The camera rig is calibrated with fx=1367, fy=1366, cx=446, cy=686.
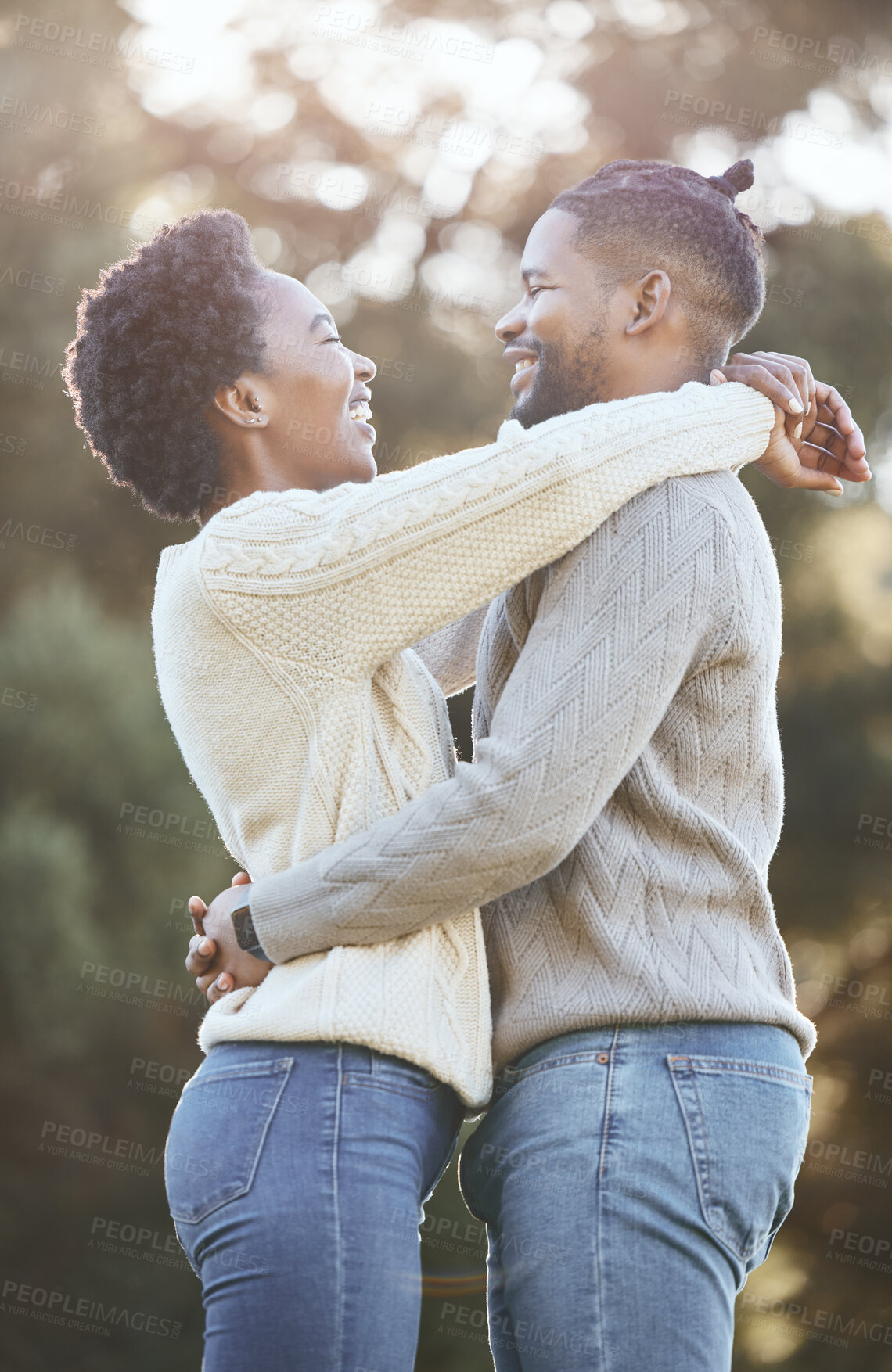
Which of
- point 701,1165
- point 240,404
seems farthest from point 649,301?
point 701,1165

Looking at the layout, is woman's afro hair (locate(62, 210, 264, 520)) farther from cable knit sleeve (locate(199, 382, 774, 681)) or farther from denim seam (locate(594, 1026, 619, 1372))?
denim seam (locate(594, 1026, 619, 1372))

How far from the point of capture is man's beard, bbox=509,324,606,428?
1827 millimetres

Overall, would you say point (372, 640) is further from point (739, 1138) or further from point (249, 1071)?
point (739, 1138)

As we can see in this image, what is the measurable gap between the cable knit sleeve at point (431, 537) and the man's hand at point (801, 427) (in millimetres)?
196

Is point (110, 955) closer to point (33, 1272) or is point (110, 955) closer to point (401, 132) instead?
point (33, 1272)

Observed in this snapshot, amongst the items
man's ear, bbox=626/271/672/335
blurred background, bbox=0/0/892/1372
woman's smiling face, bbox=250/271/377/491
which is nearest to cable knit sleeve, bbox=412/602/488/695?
woman's smiling face, bbox=250/271/377/491

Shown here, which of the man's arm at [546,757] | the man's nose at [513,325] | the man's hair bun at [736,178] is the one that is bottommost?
the man's arm at [546,757]

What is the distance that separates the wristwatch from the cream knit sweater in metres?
0.04

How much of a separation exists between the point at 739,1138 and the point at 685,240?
3.92 feet

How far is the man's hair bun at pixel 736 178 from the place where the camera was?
2.02m

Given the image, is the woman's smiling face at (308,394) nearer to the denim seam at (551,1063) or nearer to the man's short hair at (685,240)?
the man's short hair at (685,240)

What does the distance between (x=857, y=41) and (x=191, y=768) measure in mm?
5967

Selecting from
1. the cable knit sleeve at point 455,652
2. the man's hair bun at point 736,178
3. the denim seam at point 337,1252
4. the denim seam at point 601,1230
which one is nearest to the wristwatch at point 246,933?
the denim seam at point 337,1252

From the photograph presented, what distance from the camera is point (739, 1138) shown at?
54.6 inches
